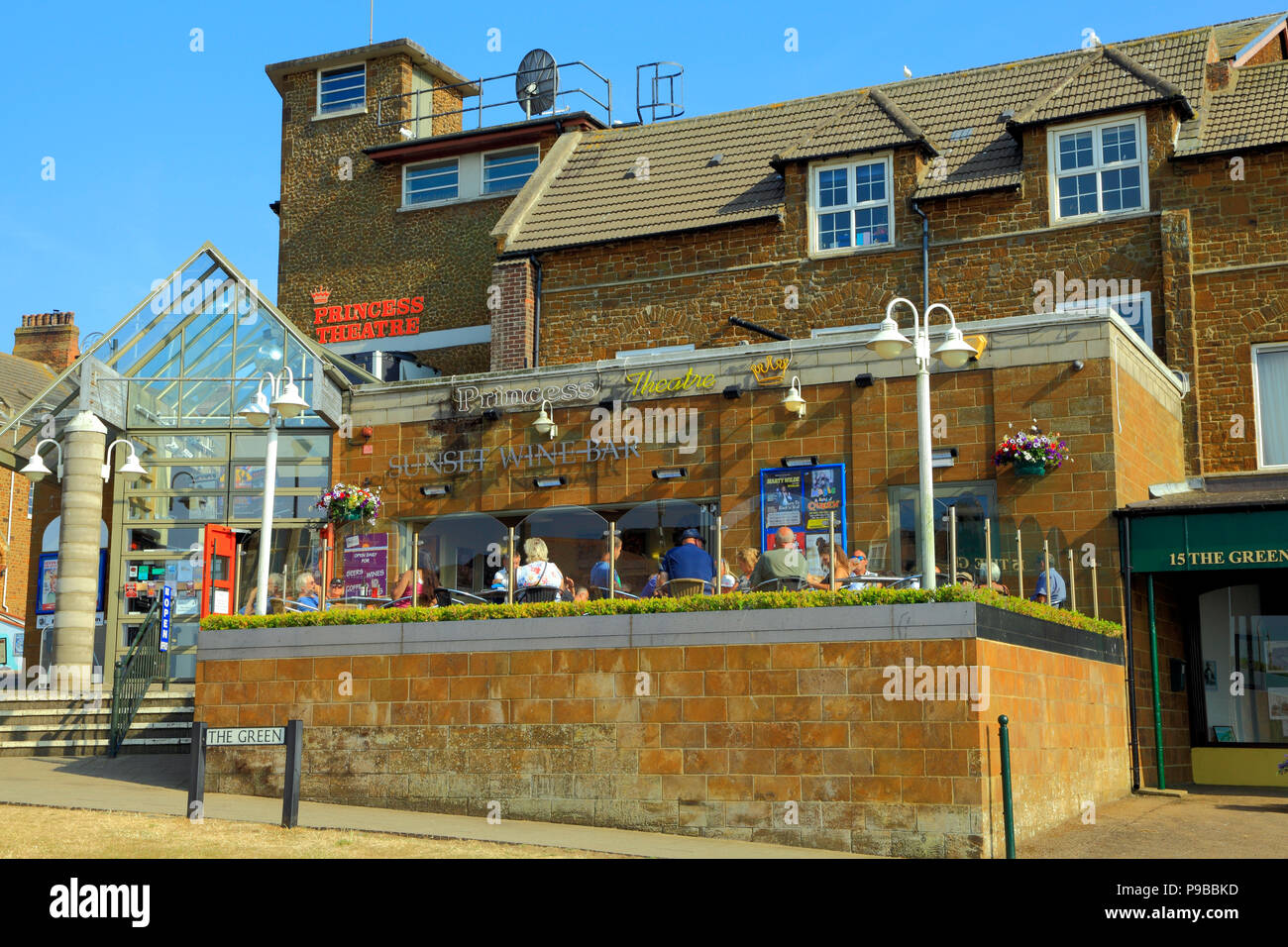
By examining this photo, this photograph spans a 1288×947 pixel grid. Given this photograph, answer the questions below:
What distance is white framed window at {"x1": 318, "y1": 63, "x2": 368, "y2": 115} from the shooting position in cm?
3338

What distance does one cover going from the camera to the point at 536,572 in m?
16.2

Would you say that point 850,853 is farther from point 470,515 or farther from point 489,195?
point 489,195

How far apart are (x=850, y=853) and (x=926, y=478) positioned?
11.7 ft

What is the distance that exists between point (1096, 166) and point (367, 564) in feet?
43.7

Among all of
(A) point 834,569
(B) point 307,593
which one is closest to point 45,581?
(B) point 307,593

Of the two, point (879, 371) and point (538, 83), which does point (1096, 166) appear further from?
point (538, 83)

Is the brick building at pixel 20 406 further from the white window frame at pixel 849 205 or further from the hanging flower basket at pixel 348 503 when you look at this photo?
the white window frame at pixel 849 205

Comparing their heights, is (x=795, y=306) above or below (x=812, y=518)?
above

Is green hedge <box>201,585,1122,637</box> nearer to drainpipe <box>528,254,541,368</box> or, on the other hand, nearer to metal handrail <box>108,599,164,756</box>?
metal handrail <box>108,599,164,756</box>

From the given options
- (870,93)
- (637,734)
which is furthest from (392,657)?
(870,93)

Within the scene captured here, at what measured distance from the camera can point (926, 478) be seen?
1352 centimetres

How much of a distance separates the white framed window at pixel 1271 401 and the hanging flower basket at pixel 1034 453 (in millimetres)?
5164

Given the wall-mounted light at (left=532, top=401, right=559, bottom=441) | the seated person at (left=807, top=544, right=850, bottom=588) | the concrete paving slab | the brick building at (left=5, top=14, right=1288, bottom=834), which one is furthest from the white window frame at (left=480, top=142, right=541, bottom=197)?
the concrete paving slab

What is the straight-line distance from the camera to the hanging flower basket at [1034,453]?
60.3ft
